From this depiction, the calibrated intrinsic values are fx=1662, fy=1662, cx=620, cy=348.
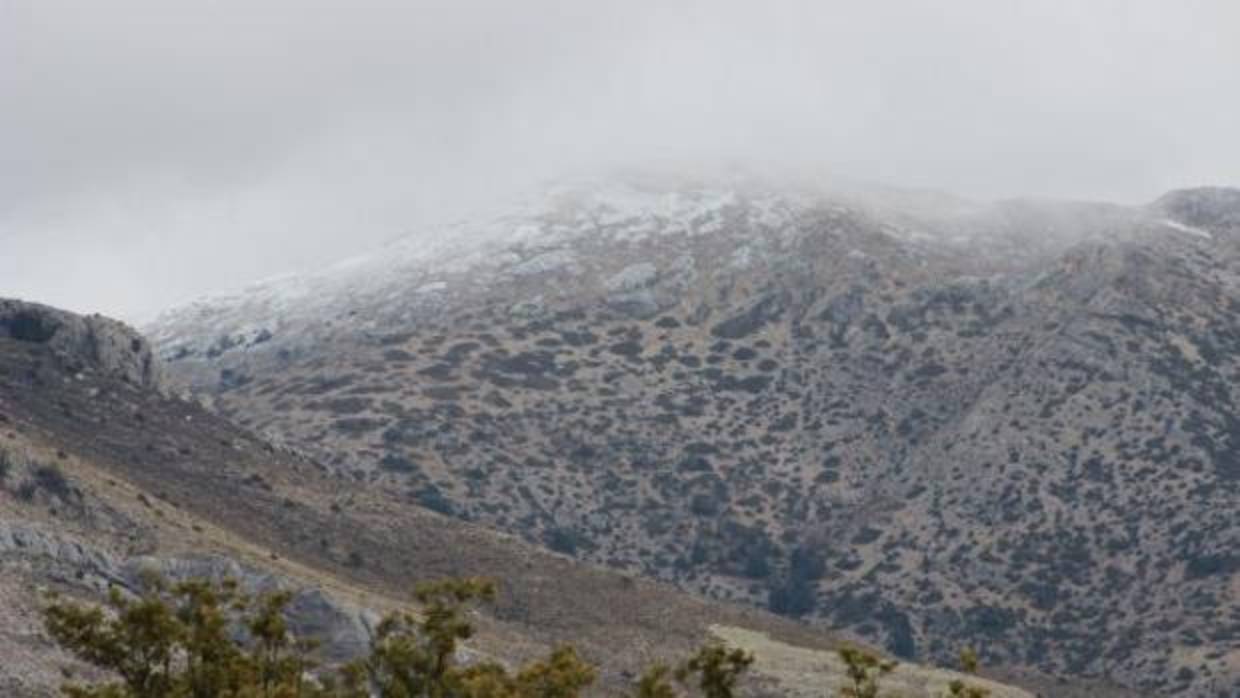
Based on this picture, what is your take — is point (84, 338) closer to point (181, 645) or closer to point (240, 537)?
point (240, 537)

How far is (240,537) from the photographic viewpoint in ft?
384

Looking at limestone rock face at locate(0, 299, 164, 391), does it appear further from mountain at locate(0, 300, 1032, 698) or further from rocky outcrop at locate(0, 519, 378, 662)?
rocky outcrop at locate(0, 519, 378, 662)

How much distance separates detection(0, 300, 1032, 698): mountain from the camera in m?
97.9

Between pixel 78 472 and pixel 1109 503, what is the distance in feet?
386

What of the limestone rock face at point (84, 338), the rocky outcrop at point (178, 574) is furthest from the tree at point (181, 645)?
the limestone rock face at point (84, 338)

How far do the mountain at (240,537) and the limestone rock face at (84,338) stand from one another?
0.58 feet

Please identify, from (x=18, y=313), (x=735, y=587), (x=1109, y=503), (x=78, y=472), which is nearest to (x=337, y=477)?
(x=18, y=313)

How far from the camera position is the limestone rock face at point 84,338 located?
479 ft

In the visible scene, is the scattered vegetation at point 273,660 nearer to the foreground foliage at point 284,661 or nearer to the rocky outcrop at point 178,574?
the foreground foliage at point 284,661

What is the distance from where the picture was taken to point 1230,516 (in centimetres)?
17638

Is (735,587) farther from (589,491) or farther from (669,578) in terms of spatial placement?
(589,491)

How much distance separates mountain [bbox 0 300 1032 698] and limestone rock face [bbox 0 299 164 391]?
0.58ft

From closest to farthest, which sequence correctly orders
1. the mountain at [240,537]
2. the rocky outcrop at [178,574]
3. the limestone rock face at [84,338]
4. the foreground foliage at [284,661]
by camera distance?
the foreground foliage at [284,661] → the rocky outcrop at [178,574] → the mountain at [240,537] → the limestone rock face at [84,338]

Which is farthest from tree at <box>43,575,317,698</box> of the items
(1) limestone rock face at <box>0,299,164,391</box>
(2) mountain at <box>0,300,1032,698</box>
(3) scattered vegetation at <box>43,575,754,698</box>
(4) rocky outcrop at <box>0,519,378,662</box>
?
(1) limestone rock face at <box>0,299,164,391</box>
